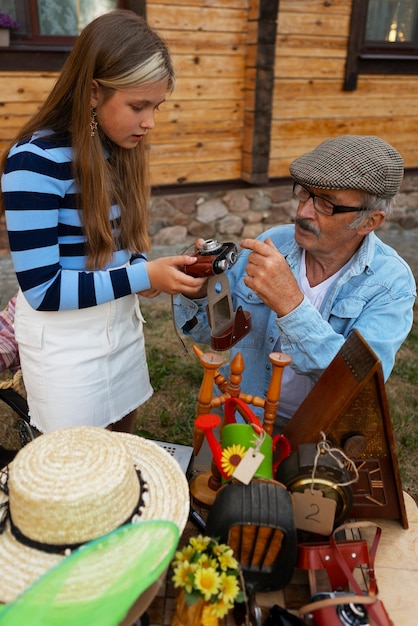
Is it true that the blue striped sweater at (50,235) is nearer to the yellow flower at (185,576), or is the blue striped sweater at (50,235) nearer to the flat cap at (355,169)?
the flat cap at (355,169)

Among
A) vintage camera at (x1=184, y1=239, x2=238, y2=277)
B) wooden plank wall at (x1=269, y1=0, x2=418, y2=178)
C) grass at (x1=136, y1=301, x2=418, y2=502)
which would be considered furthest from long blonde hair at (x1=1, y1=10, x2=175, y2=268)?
wooden plank wall at (x1=269, y1=0, x2=418, y2=178)

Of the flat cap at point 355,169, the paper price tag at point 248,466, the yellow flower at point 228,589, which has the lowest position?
the yellow flower at point 228,589

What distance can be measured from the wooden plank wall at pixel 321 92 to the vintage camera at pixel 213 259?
4348mm

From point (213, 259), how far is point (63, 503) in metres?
0.78

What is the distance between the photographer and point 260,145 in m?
5.33

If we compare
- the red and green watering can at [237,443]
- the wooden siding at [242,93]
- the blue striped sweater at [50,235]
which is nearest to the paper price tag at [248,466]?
the red and green watering can at [237,443]

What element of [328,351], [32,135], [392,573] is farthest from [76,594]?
[32,135]

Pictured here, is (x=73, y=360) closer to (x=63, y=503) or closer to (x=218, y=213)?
(x=63, y=503)

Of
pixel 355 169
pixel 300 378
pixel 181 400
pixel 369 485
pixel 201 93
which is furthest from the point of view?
pixel 201 93

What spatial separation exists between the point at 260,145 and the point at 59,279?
425cm

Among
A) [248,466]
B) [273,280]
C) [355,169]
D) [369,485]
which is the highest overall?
[355,169]

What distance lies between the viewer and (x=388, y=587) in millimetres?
1221

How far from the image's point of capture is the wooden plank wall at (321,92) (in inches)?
205

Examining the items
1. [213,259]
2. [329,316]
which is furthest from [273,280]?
→ [329,316]
